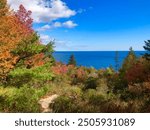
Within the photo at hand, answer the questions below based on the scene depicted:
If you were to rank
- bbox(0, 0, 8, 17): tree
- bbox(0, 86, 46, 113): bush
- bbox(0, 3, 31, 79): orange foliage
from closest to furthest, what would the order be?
bbox(0, 86, 46, 113): bush < bbox(0, 3, 31, 79): orange foliage < bbox(0, 0, 8, 17): tree

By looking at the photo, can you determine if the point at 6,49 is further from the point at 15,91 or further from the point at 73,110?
the point at 73,110

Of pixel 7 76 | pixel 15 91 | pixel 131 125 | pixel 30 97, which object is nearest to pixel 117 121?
pixel 131 125

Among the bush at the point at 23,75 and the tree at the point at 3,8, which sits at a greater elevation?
the tree at the point at 3,8

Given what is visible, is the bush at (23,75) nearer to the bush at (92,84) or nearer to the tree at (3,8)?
the tree at (3,8)

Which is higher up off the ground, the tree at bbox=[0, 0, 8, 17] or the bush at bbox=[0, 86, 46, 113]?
the tree at bbox=[0, 0, 8, 17]

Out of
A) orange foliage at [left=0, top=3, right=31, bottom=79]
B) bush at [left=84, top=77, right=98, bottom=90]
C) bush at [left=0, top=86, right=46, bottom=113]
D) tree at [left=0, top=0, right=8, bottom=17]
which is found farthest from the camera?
bush at [left=84, top=77, right=98, bottom=90]

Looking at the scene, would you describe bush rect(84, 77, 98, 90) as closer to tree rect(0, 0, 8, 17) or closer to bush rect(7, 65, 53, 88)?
bush rect(7, 65, 53, 88)

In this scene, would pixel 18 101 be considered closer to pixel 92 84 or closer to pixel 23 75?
pixel 23 75

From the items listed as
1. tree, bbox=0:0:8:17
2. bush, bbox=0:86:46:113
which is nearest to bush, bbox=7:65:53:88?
bush, bbox=0:86:46:113

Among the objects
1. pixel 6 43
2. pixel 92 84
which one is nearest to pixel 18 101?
pixel 6 43

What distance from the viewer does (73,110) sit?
21.3 m

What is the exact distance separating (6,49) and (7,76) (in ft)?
7.32

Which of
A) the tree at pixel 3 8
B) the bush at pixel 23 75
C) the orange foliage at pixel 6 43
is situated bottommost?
the bush at pixel 23 75

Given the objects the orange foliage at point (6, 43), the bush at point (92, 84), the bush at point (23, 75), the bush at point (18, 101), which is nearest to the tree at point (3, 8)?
the orange foliage at point (6, 43)
